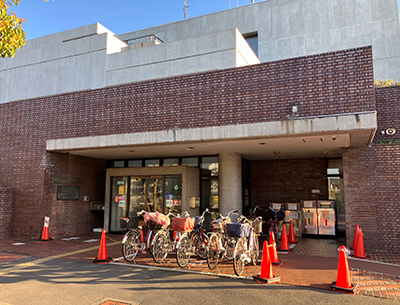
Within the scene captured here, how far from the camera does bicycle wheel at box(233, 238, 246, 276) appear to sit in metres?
6.75

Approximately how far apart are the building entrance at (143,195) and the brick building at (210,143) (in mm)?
45

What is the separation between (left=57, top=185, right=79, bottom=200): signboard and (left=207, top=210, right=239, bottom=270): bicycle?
7.60m

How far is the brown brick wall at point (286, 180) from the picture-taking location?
1375 cm

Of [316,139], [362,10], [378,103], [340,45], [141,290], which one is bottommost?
[141,290]

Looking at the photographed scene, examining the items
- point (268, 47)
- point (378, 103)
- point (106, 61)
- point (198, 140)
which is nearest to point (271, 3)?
point (268, 47)

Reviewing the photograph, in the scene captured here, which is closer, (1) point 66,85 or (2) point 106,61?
(2) point 106,61

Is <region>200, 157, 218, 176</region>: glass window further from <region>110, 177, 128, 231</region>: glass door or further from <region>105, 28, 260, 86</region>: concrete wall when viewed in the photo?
<region>105, 28, 260, 86</region>: concrete wall

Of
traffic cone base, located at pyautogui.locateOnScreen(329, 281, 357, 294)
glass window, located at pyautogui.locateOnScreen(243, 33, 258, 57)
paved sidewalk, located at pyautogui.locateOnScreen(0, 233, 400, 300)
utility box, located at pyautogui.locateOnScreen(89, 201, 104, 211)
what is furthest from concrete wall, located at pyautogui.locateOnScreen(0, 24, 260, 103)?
traffic cone base, located at pyautogui.locateOnScreen(329, 281, 357, 294)

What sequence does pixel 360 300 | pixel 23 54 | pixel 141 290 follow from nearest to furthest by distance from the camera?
pixel 360 300
pixel 141 290
pixel 23 54

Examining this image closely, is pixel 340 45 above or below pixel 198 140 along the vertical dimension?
above

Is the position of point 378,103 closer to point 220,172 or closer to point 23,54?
point 220,172

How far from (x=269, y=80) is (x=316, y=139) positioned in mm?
2220

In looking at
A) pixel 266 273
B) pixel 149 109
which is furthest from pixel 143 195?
pixel 266 273

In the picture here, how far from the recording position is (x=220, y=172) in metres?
12.4
